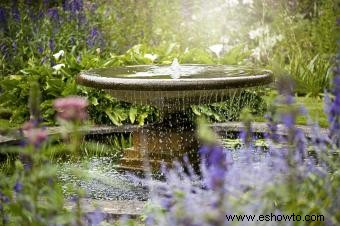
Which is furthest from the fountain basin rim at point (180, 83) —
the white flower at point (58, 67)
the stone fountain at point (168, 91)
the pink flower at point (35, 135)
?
the pink flower at point (35, 135)

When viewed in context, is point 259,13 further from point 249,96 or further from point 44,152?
point 44,152

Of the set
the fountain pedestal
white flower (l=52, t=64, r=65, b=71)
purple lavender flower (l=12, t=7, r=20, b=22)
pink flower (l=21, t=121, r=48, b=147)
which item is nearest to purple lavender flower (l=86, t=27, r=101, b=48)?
purple lavender flower (l=12, t=7, r=20, b=22)

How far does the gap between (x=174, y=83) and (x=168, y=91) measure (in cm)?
15

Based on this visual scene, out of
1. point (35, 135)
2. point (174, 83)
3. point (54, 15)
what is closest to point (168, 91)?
point (174, 83)

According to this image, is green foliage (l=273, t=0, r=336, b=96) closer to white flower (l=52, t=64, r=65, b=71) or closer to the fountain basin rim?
white flower (l=52, t=64, r=65, b=71)

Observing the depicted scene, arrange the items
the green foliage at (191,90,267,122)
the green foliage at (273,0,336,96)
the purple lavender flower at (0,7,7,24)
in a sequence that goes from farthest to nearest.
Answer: the purple lavender flower at (0,7,7,24) < the green foliage at (273,0,336,96) < the green foliage at (191,90,267,122)

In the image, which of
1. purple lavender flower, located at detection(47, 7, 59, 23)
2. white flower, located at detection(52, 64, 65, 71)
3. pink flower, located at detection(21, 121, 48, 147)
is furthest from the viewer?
purple lavender flower, located at detection(47, 7, 59, 23)

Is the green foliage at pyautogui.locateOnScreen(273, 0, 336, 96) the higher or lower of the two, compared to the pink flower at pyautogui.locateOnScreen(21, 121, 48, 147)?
lower

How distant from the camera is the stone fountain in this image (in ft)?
13.5

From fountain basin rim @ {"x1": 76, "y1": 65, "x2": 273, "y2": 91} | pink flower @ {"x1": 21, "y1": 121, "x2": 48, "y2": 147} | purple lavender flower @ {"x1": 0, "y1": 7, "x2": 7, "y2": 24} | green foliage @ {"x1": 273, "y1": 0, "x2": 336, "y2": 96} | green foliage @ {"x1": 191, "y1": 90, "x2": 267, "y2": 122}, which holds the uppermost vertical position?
pink flower @ {"x1": 21, "y1": 121, "x2": 48, "y2": 147}

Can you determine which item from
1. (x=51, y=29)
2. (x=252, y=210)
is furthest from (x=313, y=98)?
(x=252, y=210)

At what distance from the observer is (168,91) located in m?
4.21

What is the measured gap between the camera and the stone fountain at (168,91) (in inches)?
162

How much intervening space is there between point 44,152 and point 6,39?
21.8 ft
